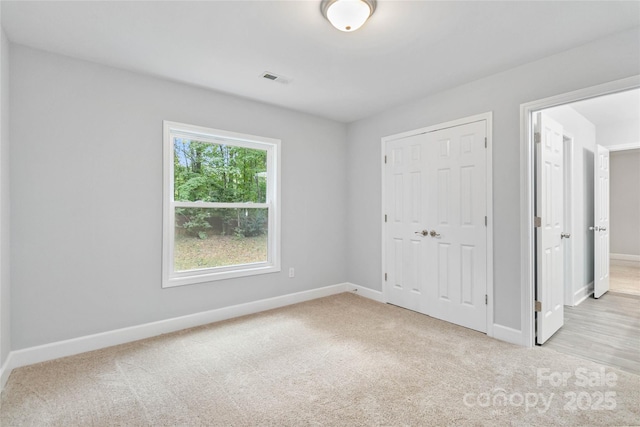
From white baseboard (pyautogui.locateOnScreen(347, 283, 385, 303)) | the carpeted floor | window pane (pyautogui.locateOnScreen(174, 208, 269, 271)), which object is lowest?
the carpeted floor

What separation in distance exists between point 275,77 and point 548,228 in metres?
2.92

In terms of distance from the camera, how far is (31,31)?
218 centimetres

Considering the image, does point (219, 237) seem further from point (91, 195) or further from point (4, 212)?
point (4, 212)

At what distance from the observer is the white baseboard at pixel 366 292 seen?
4051 mm

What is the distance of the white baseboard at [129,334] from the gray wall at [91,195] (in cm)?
6

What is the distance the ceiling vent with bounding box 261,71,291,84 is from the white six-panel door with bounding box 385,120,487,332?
155 centimetres

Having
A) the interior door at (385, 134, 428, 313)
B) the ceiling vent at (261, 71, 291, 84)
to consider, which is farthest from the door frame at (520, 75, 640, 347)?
the ceiling vent at (261, 71, 291, 84)

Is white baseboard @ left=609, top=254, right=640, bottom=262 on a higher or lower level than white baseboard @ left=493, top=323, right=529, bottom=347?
higher

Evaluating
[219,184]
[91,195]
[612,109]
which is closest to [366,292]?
[219,184]

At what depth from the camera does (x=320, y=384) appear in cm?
212

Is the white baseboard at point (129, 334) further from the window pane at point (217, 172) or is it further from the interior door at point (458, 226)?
the interior door at point (458, 226)

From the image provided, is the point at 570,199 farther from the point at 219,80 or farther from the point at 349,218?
the point at 219,80

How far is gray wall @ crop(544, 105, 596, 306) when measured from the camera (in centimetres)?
378

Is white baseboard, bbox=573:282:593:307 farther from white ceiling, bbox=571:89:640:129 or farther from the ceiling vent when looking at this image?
the ceiling vent
